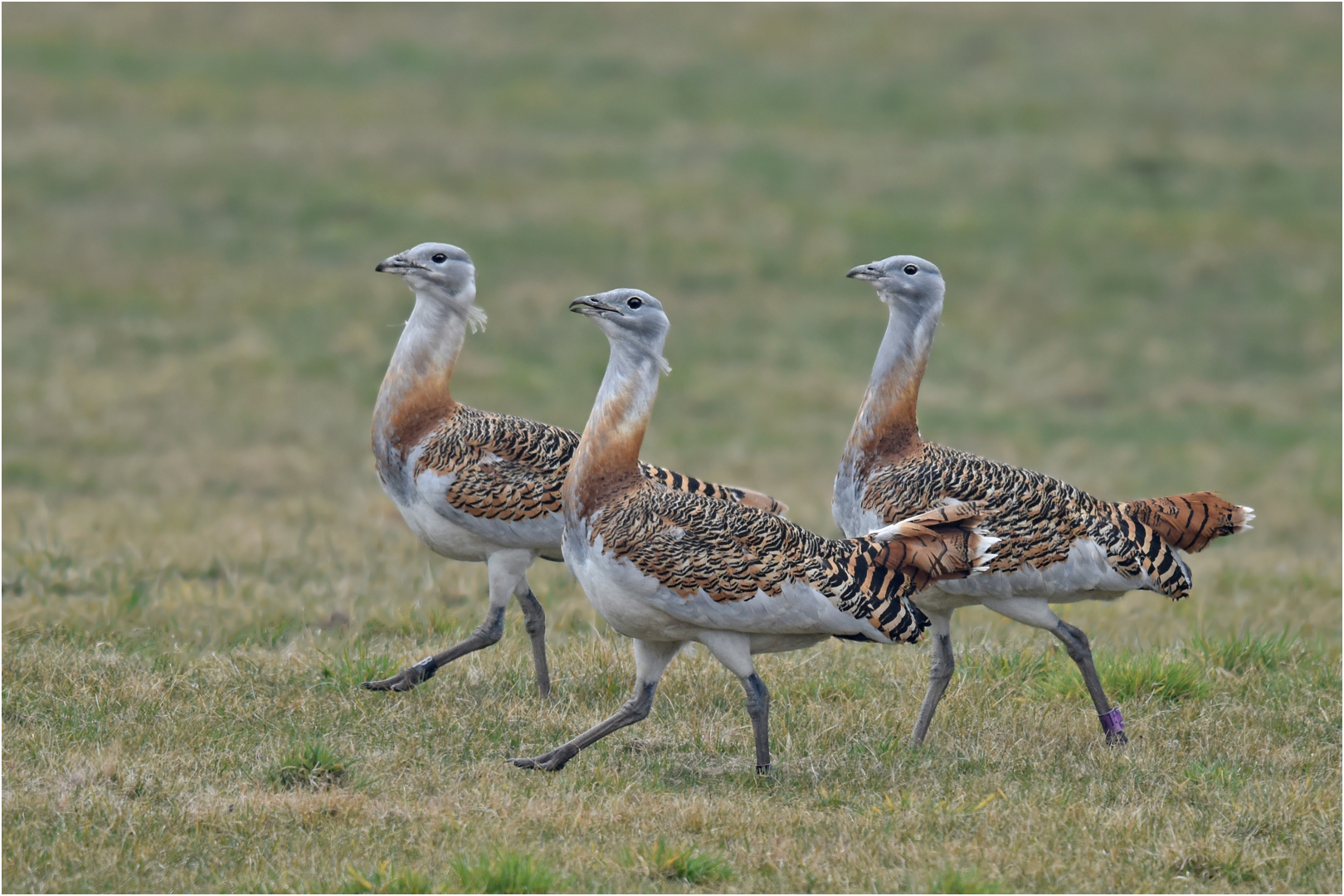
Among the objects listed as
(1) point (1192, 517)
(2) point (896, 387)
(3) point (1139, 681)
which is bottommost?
(3) point (1139, 681)

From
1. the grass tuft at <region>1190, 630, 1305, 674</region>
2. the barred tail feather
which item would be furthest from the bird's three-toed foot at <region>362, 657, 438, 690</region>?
the grass tuft at <region>1190, 630, 1305, 674</region>

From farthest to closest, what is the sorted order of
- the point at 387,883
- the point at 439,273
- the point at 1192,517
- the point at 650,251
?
the point at 650,251 < the point at 439,273 < the point at 1192,517 < the point at 387,883

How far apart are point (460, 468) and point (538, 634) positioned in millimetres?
792

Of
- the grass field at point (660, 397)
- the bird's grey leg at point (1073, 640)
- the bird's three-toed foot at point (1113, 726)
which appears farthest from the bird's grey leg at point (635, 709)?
the bird's three-toed foot at point (1113, 726)

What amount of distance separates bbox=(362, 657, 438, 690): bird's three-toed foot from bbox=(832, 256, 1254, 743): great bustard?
71.1 inches

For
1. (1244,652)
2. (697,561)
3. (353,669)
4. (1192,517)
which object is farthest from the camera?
(1244,652)

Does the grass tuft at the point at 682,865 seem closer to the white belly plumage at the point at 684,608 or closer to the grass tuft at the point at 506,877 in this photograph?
the grass tuft at the point at 506,877

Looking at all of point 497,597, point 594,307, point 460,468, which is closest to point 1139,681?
point 497,597

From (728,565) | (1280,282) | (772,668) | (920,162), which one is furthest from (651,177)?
(728,565)

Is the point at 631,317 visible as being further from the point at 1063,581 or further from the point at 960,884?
the point at 960,884

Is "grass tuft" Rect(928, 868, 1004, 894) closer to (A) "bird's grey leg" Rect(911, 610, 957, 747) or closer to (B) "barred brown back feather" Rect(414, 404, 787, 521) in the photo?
(A) "bird's grey leg" Rect(911, 610, 957, 747)

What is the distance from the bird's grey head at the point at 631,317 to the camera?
5.59 meters

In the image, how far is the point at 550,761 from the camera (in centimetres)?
556

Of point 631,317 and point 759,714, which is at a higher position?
point 631,317
